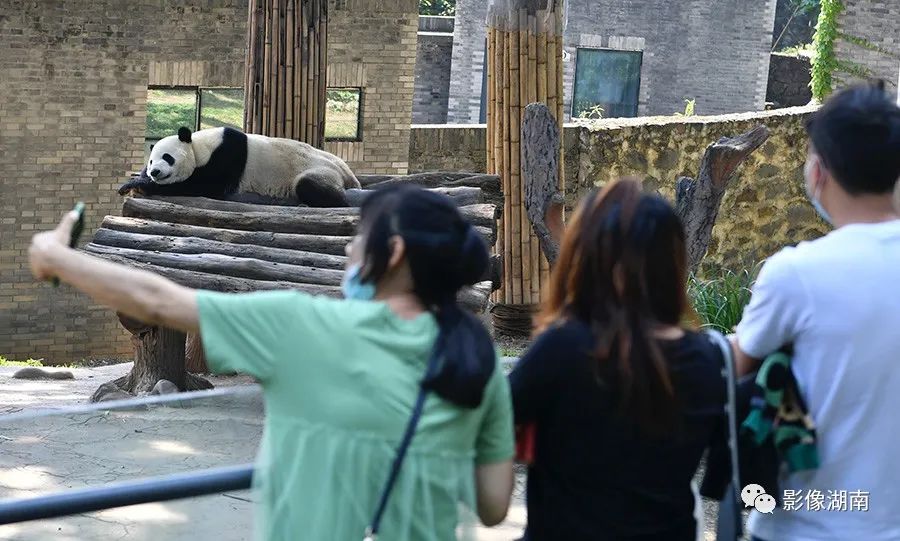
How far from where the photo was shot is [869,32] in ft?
52.9

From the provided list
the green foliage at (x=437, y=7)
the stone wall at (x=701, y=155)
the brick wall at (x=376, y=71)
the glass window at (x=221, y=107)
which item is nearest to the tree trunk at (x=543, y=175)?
the stone wall at (x=701, y=155)

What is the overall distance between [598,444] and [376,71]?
11532 mm

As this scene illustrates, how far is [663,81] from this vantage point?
72.2 ft

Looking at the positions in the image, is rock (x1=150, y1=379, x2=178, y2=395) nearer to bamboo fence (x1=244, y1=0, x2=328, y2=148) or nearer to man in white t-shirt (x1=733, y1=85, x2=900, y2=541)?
bamboo fence (x1=244, y1=0, x2=328, y2=148)

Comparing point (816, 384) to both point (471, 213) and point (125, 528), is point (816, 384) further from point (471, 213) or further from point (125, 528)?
point (471, 213)

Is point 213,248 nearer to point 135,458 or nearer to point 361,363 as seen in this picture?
point 135,458

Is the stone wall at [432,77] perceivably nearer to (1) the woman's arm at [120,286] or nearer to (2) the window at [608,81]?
(2) the window at [608,81]

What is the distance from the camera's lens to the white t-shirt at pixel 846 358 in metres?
2.22

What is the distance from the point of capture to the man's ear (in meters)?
2.00

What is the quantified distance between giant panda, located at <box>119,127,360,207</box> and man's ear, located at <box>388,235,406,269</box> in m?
4.89

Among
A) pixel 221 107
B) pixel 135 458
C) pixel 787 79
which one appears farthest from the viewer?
pixel 787 79

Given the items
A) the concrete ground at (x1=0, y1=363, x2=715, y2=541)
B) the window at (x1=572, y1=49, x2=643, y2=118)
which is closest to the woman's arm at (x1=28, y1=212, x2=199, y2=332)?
the concrete ground at (x1=0, y1=363, x2=715, y2=541)

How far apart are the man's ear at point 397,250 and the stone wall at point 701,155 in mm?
8968

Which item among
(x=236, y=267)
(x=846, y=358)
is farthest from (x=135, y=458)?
(x=846, y=358)
